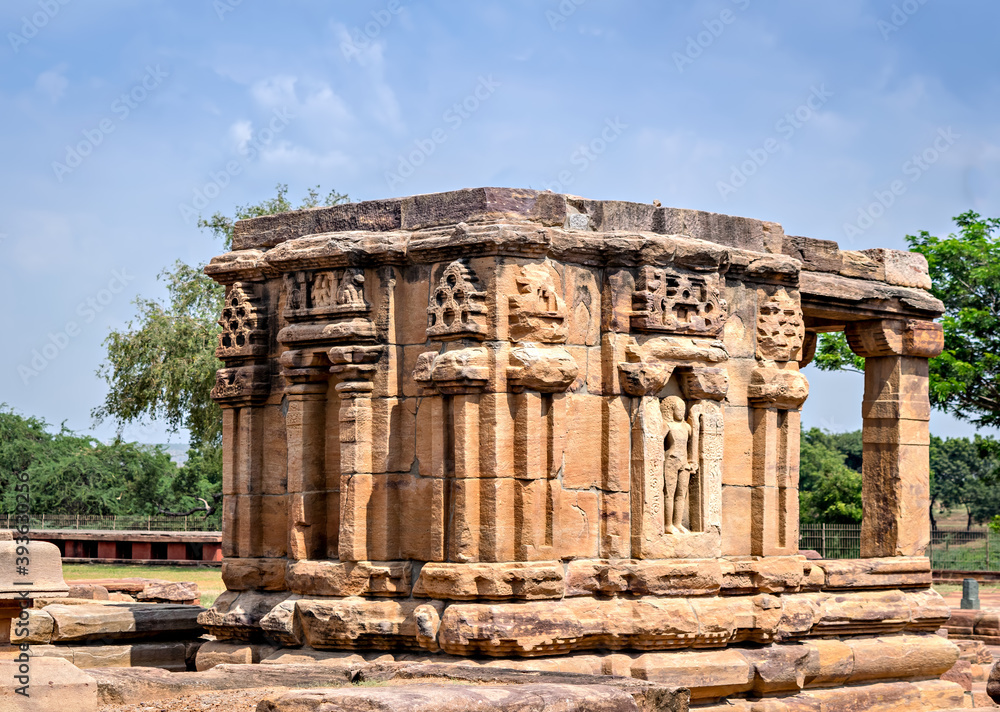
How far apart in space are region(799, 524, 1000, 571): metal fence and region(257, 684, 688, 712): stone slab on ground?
58.1 feet

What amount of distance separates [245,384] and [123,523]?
28484 mm

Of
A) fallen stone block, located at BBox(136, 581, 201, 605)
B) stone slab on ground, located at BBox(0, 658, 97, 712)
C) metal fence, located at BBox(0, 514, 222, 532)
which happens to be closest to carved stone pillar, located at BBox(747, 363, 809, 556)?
stone slab on ground, located at BBox(0, 658, 97, 712)

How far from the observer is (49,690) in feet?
21.8

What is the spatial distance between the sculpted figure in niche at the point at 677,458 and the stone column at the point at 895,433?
340cm

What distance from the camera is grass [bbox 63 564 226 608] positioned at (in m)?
23.1

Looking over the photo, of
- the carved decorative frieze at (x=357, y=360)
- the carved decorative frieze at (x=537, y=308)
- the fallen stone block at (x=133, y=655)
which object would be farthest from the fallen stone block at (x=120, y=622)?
the carved decorative frieze at (x=537, y=308)

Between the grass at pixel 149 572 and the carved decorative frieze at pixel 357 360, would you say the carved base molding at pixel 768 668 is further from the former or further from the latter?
the grass at pixel 149 572

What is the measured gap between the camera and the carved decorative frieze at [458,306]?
8.48 m

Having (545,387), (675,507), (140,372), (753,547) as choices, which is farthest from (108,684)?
(140,372)

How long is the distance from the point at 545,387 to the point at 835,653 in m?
3.72

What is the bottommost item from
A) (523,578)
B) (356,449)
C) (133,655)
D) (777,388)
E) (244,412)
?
(133,655)

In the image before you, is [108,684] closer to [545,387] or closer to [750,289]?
[545,387]

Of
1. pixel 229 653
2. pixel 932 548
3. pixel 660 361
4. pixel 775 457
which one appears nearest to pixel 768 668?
pixel 775 457

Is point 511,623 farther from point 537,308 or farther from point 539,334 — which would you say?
point 537,308
